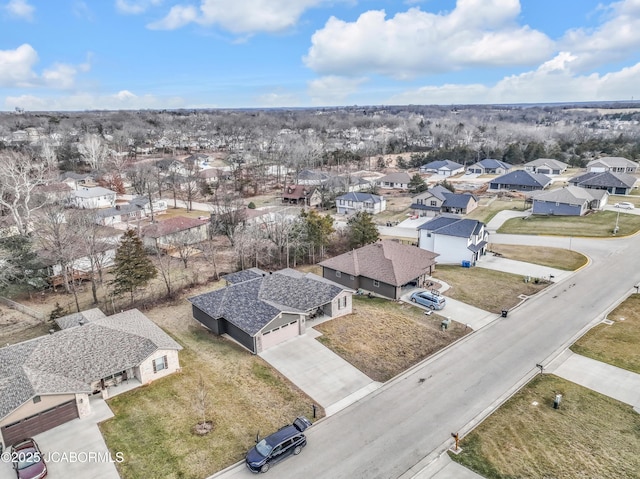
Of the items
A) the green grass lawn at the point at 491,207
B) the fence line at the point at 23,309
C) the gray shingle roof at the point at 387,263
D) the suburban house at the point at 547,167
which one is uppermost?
the suburban house at the point at 547,167

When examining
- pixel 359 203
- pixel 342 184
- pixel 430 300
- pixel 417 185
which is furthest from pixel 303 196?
pixel 430 300

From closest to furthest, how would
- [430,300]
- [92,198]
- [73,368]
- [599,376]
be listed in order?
[73,368] < [599,376] < [430,300] < [92,198]

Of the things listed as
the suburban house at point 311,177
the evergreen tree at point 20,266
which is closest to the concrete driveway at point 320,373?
the evergreen tree at point 20,266

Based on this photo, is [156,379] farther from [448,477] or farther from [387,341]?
[448,477]

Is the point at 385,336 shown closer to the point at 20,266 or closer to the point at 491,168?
the point at 20,266

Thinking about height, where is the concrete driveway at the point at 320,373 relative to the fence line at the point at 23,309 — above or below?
above

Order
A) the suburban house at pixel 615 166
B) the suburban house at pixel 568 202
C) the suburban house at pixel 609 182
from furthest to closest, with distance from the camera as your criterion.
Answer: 1. the suburban house at pixel 615 166
2. the suburban house at pixel 609 182
3. the suburban house at pixel 568 202

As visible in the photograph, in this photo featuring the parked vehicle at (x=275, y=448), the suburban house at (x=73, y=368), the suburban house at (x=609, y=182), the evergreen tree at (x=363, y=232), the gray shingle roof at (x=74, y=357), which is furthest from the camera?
the suburban house at (x=609, y=182)

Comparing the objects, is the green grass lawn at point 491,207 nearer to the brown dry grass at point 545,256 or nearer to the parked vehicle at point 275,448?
the brown dry grass at point 545,256
